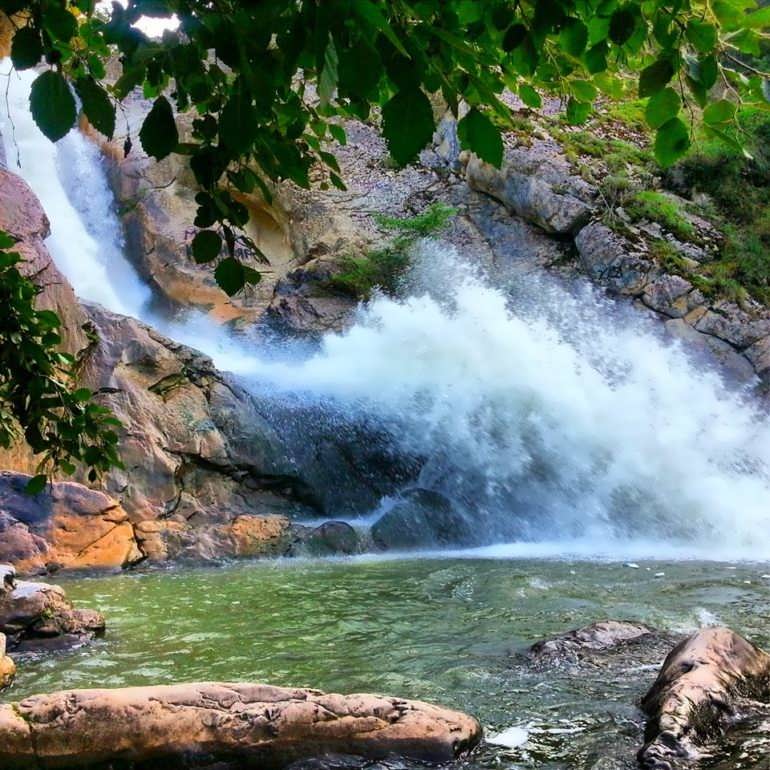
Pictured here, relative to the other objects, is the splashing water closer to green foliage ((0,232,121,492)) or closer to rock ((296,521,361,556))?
rock ((296,521,361,556))


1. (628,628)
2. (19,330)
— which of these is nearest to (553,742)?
(628,628)

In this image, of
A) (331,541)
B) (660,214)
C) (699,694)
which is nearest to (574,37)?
(699,694)

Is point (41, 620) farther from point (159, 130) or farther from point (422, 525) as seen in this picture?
point (422, 525)

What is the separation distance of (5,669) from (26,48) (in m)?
4.29

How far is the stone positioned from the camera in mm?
5340

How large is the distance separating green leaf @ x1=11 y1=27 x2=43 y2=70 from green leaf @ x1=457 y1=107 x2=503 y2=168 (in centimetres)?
68

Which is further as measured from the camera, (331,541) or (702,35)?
(331,541)

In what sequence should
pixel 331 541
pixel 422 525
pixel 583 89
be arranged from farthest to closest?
pixel 422 525 < pixel 331 541 < pixel 583 89

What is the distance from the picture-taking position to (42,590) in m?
5.68

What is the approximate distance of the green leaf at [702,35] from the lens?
1357mm

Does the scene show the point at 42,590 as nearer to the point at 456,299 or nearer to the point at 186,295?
the point at 456,299

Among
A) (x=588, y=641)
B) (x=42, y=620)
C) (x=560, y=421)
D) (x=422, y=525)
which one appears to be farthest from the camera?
(x=560, y=421)

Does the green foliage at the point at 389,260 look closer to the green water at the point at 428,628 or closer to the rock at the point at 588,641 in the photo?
the green water at the point at 428,628

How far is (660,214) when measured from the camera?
15492 mm
